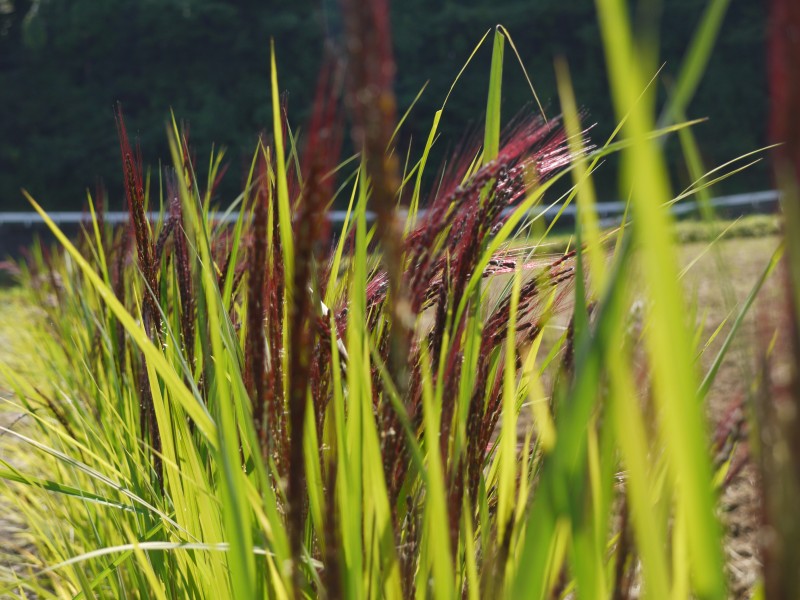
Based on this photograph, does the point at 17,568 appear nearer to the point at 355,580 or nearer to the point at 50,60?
the point at 355,580

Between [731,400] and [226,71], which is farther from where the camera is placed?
[226,71]

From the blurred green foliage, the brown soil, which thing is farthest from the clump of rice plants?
the blurred green foliage

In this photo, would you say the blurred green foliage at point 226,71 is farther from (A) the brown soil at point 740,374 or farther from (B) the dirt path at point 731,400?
(A) the brown soil at point 740,374

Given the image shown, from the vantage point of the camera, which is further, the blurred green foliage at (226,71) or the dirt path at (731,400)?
the blurred green foliage at (226,71)

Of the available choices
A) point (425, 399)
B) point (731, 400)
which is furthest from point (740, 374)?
point (731, 400)

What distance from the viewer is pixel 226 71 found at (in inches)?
770

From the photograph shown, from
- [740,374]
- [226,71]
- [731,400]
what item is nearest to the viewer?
[740,374]

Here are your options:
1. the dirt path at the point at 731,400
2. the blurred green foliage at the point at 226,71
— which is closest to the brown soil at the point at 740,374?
the dirt path at the point at 731,400

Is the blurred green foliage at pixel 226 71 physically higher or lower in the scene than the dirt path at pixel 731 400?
higher

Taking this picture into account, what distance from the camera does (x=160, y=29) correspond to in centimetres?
1919

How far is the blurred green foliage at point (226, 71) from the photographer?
18531mm

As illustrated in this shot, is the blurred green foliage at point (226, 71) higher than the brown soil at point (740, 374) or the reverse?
higher

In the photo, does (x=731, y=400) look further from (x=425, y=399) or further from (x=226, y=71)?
(x=226, y=71)

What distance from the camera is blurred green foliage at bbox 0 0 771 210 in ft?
60.8
